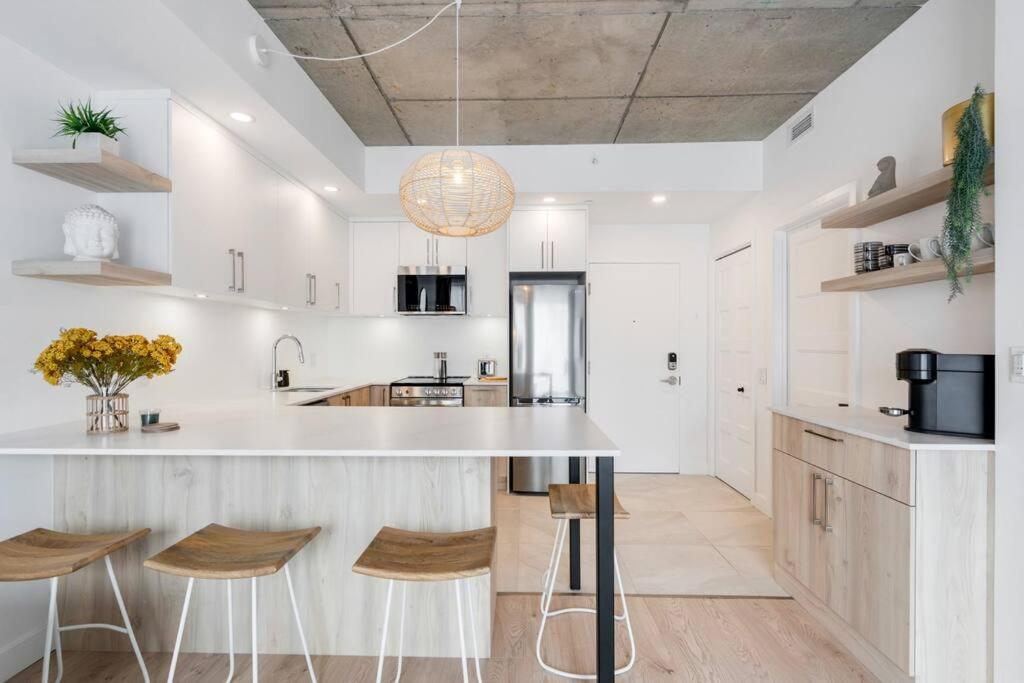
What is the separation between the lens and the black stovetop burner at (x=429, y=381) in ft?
13.9

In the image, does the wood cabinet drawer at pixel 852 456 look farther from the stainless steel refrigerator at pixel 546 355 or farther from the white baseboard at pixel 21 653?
the white baseboard at pixel 21 653

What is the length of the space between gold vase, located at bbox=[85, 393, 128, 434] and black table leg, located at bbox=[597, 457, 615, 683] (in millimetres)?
1832

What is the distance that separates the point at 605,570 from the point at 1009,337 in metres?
1.49

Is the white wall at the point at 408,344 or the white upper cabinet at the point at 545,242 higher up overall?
the white upper cabinet at the point at 545,242

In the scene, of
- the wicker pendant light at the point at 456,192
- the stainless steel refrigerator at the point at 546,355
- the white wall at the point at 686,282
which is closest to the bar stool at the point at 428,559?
the wicker pendant light at the point at 456,192

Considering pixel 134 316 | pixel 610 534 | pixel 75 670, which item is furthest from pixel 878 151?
pixel 75 670

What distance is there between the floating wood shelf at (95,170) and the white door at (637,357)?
3.50 metres

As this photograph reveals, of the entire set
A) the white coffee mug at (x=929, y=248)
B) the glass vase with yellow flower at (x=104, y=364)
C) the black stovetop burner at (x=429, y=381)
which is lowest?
the black stovetop burner at (x=429, y=381)

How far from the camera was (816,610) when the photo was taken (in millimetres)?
2262

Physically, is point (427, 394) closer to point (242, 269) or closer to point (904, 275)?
point (242, 269)

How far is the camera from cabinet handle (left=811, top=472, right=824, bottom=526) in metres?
2.19

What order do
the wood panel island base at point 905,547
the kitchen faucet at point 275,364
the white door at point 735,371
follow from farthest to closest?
the white door at point 735,371 → the kitchen faucet at point 275,364 → the wood panel island base at point 905,547

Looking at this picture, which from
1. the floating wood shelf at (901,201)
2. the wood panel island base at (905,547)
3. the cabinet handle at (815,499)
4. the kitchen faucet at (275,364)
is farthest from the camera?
the kitchen faucet at (275,364)

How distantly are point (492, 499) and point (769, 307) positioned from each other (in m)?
2.58
